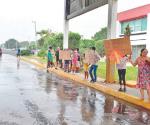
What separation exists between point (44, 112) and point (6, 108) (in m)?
1.24

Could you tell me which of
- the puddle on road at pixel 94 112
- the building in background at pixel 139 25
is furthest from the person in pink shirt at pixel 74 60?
the building in background at pixel 139 25

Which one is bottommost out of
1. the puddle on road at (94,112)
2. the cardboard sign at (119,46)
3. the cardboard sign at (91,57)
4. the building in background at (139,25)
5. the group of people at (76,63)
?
the puddle on road at (94,112)

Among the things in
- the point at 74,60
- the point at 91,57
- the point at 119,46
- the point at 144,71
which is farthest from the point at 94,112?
the point at 74,60

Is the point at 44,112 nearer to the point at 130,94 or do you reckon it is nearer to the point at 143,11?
the point at 130,94

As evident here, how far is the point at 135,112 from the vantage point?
1265 centimetres

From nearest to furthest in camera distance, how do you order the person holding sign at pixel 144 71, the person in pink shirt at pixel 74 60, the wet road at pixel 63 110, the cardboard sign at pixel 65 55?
the wet road at pixel 63 110, the person holding sign at pixel 144 71, the person in pink shirt at pixel 74 60, the cardboard sign at pixel 65 55

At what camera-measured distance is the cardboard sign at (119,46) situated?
17.6 m

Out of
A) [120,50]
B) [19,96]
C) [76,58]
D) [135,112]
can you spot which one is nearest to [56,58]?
[76,58]

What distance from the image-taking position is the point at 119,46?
17891mm

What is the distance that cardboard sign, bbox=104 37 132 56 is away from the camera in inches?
692

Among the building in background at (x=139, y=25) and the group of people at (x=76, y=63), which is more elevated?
the building in background at (x=139, y=25)

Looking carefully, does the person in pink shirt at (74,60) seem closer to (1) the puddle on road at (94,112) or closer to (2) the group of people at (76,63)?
(2) the group of people at (76,63)

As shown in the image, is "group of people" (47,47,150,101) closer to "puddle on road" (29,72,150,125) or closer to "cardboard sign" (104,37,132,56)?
"cardboard sign" (104,37,132,56)

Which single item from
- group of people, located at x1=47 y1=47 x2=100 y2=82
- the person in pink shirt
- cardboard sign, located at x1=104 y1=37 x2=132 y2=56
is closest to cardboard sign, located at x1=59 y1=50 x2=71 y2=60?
group of people, located at x1=47 y1=47 x2=100 y2=82
